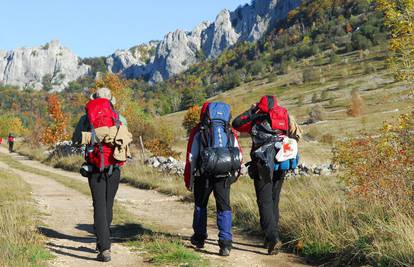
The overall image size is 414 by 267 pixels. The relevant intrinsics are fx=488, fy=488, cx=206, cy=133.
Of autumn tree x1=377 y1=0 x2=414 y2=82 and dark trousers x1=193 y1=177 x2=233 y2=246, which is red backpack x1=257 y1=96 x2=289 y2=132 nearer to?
dark trousers x1=193 y1=177 x2=233 y2=246

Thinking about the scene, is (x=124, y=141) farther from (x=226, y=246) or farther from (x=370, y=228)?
(x=370, y=228)

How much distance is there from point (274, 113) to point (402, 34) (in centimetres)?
590

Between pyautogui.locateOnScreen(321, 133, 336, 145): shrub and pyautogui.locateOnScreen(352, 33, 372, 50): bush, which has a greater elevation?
pyautogui.locateOnScreen(352, 33, 372, 50): bush

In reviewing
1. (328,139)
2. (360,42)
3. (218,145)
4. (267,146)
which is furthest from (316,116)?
(360,42)

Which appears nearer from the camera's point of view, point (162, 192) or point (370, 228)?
point (370, 228)

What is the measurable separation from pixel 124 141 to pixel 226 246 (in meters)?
1.92

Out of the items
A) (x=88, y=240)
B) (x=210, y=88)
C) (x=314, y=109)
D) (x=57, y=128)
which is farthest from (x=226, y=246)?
(x=210, y=88)

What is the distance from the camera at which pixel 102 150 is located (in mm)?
6023

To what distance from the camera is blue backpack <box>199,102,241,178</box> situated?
20.2ft

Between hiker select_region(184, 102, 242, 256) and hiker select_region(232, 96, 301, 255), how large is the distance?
25cm

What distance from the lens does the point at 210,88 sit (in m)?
164

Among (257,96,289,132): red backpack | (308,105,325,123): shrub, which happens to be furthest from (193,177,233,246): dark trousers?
(308,105,325,123): shrub

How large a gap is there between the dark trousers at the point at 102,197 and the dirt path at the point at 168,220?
0.35 meters

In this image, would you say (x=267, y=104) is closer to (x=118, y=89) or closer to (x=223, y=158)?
(x=223, y=158)
